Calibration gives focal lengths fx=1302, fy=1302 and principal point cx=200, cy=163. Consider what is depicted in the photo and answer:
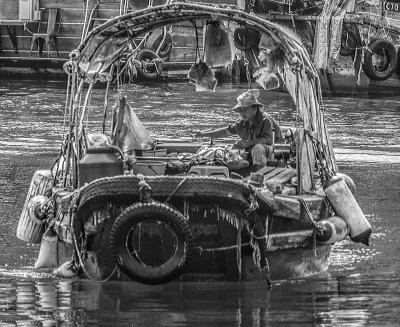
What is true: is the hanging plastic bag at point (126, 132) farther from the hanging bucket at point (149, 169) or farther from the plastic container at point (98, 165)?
the plastic container at point (98, 165)

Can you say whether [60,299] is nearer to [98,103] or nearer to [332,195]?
[332,195]

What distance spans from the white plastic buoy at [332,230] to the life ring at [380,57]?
23580 mm

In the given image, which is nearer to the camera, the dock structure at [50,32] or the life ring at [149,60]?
the life ring at [149,60]

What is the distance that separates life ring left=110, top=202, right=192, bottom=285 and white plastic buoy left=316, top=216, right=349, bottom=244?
1.72 metres

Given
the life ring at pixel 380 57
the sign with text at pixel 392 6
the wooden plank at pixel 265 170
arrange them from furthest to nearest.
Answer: the sign with text at pixel 392 6
the life ring at pixel 380 57
the wooden plank at pixel 265 170

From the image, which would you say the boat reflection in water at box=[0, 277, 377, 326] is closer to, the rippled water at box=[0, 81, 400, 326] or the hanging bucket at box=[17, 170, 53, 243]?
the rippled water at box=[0, 81, 400, 326]

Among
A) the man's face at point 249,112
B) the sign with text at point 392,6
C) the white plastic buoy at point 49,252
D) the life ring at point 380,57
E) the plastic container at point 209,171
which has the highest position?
the man's face at point 249,112

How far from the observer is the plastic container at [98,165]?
12.2 metres

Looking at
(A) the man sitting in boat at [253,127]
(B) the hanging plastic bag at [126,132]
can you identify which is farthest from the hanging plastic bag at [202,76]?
(B) the hanging plastic bag at [126,132]

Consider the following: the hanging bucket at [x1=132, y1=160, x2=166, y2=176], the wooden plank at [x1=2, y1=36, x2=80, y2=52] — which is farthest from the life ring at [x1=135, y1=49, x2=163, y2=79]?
the hanging bucket at [x1=132, y1=160, x2=166, y2=176]

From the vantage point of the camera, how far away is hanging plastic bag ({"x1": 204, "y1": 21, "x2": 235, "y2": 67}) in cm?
1319

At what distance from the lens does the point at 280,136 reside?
49.8ft

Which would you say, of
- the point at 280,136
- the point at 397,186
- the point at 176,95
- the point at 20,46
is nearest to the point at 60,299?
the point at 280,136

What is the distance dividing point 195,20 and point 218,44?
35 cm
